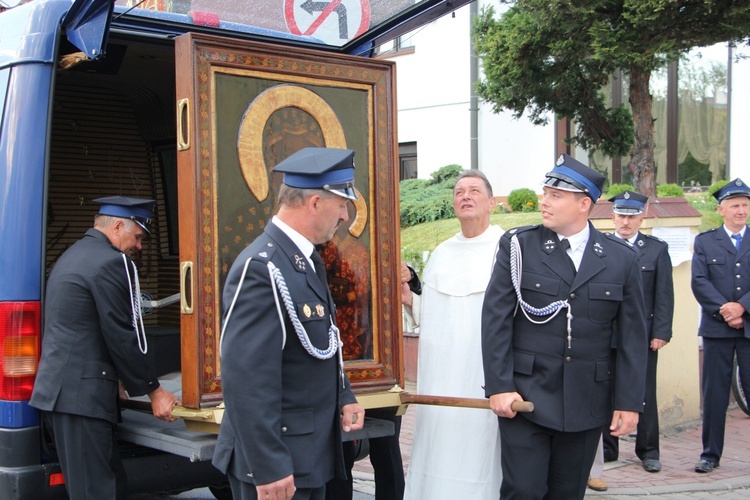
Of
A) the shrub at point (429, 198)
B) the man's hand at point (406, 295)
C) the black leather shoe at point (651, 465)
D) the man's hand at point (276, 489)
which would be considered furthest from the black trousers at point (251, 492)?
the shrub at point (429, 198)

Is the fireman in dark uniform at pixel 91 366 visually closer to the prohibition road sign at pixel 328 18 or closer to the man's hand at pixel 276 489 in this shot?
the man's hand at pixel 276 489

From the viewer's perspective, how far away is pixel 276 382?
288cm

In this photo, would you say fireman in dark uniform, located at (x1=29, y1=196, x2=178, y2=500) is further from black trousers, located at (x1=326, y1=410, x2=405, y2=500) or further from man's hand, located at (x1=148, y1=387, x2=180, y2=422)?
black trousers, located at (x1=326, y1=410, x2=405, y2=500)

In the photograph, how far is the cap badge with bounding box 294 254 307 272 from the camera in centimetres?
309

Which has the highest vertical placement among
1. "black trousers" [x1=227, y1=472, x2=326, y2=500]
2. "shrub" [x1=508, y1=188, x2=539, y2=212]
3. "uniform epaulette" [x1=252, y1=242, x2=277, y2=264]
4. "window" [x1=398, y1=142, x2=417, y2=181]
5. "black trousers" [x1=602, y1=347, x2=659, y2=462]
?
"window" [x1=398, y1=142, x2=417, y2=181]

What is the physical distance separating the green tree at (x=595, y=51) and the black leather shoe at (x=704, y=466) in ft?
17.6

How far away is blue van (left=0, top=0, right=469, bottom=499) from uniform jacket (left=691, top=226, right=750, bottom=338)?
298cm

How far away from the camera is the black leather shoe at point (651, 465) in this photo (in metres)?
6.33

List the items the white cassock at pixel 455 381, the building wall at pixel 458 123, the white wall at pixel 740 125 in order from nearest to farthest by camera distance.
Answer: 1. the white cassock at pixel 455 381
2. the white wall at pixel 740 125
3. the building wall at pixel 458 123

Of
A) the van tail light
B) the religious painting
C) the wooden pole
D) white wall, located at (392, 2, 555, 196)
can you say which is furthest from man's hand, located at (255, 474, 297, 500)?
white wall, located at (392, 2, 555, 196)

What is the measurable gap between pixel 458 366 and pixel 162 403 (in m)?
1.47

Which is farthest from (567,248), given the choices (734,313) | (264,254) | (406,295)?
(734,313)

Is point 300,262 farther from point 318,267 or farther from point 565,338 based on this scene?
point 565,338

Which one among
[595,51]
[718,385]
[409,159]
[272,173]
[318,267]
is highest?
[595,51]
